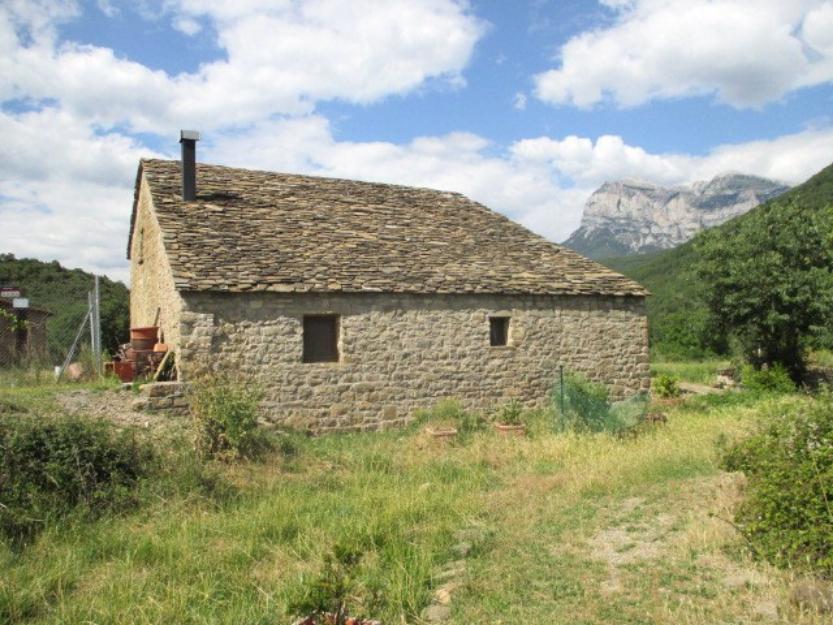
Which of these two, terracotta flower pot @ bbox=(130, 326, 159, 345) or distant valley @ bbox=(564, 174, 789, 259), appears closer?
terracotta flower pot @ bbox=(130, 326, 159, 345)

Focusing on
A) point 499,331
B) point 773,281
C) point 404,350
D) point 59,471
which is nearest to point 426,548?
point 59,471

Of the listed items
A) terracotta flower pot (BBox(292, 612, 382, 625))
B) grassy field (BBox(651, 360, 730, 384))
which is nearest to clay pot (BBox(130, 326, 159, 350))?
terracotta flower pot (BBox(292, 612, 382, 625))

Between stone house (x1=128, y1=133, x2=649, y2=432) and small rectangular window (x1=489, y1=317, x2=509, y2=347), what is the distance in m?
0.03

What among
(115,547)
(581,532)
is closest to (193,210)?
(115,547)

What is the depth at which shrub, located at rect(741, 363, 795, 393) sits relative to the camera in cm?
1556

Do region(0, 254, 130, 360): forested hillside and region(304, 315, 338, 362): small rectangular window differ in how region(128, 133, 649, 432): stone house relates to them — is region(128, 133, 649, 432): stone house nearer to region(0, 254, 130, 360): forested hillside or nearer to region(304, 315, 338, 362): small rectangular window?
region(304, 315, 338, 362): small rectangular window

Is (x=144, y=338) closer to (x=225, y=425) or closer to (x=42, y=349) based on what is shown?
(x=225, y=425)

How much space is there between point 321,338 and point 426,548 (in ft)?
22.9

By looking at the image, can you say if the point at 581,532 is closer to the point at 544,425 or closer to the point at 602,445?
the point at 602,445

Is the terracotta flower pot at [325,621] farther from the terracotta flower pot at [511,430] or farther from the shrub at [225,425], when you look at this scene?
the terracotta flower pot at [511,430]

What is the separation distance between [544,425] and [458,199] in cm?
824

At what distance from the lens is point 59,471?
630 centimetres

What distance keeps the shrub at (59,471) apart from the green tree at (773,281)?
54.0 ft

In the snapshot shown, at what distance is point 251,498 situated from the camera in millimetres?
6883
